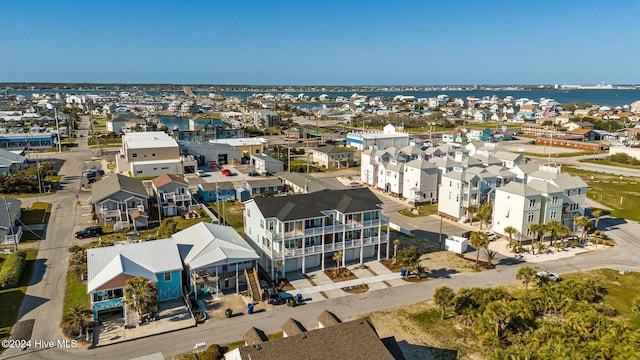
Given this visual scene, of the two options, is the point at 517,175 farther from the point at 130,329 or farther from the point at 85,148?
the point at 85,148

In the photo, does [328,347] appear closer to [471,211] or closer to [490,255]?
[490,255]

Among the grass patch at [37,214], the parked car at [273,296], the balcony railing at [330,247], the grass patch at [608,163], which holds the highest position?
the balcony railing at [330,247]

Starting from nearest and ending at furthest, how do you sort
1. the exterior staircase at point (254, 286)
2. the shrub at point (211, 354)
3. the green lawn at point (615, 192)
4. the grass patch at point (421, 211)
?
the shrub at point (211, 354)
the exterior staircase at point (254, 286)
the grass patch at point (421, 211)
the green lawn at point (615, 192)

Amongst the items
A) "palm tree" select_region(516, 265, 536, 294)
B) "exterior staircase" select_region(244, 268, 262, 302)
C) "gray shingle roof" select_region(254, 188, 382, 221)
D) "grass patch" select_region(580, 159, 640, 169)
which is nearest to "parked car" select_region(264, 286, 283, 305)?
"exterior staircase" select_region(244, 268, 262, 302)

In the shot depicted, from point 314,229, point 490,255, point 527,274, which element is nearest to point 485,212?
point 490,255

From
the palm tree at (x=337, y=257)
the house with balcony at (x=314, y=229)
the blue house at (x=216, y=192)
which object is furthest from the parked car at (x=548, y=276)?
the blue house at (x=216, y=192)

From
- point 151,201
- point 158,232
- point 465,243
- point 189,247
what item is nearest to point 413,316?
Result: point 465,243

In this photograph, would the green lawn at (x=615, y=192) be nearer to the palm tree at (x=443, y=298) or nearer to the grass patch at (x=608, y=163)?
the grass patch at (x=608, y=163)

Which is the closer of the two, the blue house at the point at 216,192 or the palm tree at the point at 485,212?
the palm tree at the point at 485,212
